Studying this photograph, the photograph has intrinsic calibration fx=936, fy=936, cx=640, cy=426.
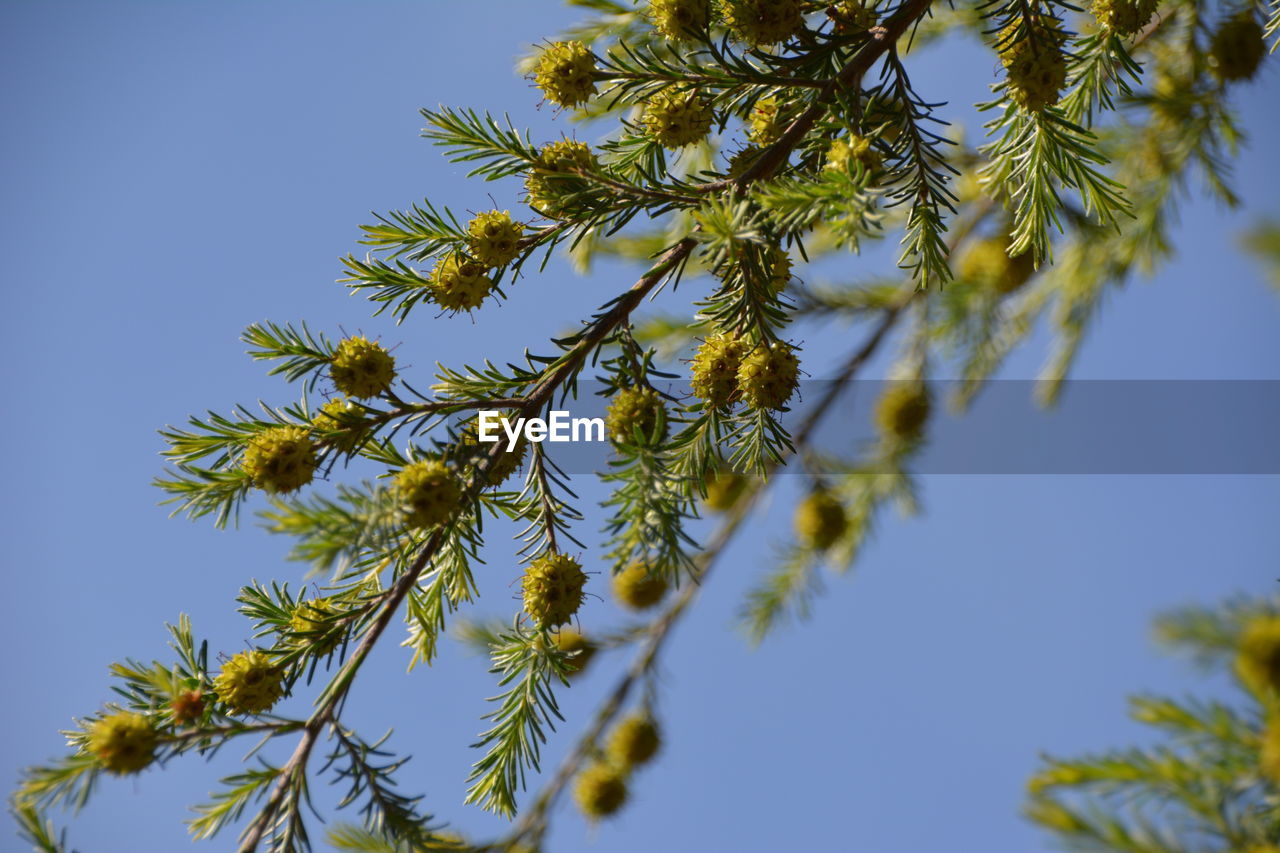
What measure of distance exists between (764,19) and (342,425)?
64 centimetres

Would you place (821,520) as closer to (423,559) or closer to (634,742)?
(634,742)

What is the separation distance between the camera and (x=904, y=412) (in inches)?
86.8

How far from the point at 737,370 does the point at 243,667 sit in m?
0.60

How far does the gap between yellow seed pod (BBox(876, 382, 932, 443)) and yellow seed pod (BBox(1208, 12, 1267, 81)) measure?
2.82 ft

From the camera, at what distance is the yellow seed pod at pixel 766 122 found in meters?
1.11

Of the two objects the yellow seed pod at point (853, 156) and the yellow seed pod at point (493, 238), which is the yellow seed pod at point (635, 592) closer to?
the yellow seed pod at point (493, 238)

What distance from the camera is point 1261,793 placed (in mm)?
793

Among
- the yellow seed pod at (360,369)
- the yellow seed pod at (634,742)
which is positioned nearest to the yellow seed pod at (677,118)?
the yellow seed pod at (360,369)

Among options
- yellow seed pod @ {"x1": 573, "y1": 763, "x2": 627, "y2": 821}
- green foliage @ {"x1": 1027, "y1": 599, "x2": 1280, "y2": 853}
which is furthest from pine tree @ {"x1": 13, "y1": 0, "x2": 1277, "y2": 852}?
yellow seed pod @ {"x1": 573, "y1": 763, "x2": 627, "y2": 821}

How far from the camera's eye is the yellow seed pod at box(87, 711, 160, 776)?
87cm

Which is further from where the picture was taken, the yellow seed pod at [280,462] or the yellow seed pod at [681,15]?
the yellow seed pod at [681,15]

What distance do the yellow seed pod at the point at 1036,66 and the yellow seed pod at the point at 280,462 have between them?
34.4 inches

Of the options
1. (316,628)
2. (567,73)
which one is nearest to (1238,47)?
(567,73)

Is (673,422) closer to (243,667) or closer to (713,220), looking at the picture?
(713,220)
